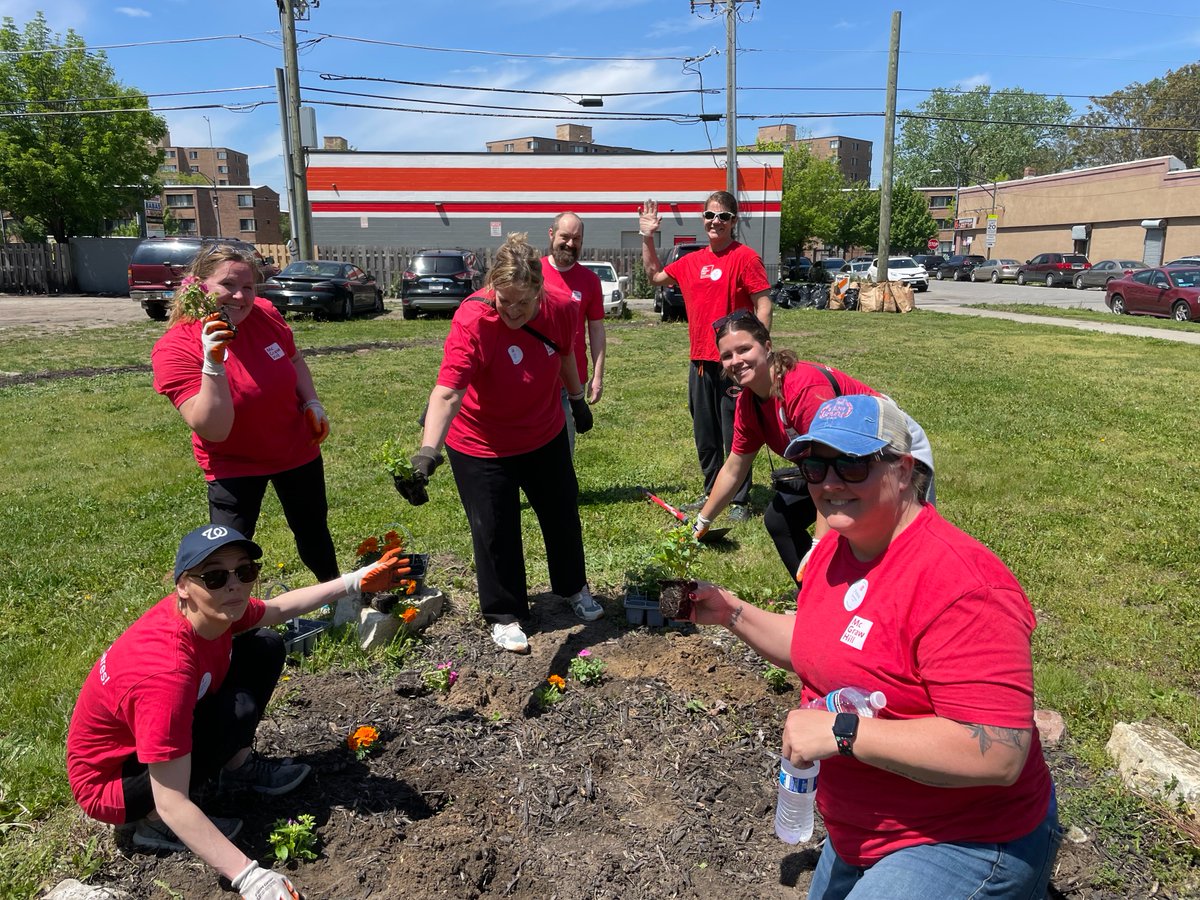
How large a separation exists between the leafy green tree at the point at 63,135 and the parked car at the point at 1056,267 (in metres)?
41.3

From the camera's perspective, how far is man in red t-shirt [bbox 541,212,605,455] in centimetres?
558

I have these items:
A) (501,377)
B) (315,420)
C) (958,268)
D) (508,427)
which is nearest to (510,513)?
(508,427)

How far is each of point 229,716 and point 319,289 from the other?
1870 cm

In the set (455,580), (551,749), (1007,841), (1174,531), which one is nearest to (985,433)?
(1174,531)

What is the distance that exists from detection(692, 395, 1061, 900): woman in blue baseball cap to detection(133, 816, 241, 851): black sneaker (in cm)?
193

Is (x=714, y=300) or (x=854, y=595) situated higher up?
(x=714, y=300)

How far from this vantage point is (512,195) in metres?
33.2

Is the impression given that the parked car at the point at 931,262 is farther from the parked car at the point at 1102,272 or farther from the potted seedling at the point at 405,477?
the potted seedling at the point at 405,477

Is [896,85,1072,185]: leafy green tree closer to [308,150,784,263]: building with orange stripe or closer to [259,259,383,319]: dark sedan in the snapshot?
[308,150,784,263]: building with orange stripe

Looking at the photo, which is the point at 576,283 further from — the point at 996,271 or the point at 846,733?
the point at 996,271

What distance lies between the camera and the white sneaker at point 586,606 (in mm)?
4398

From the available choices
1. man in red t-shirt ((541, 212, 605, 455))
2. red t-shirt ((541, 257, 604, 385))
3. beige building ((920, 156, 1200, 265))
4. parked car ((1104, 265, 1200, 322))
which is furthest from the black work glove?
beige building ((920, 156, 1200, 265))

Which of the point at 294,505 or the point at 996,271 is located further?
the point at 996,271

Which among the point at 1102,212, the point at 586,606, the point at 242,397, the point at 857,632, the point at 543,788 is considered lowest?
the point at 543,788
